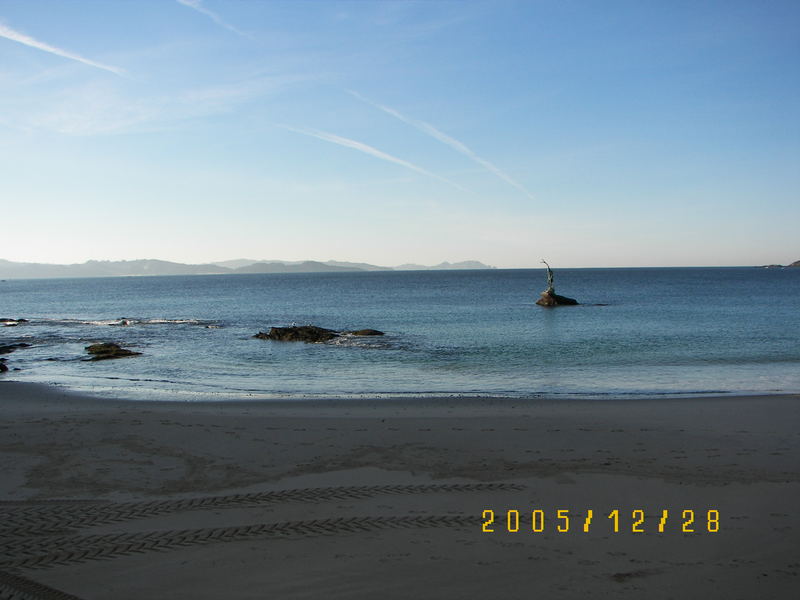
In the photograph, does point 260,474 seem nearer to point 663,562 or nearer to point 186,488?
point 186,488

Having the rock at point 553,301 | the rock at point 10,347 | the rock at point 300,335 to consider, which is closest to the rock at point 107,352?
the rock at point 10,347

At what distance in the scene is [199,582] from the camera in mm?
6613

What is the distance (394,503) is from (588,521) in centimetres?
302

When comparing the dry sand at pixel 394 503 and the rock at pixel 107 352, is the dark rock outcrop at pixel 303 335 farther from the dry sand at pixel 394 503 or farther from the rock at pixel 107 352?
the dry sand at pixel 394 503

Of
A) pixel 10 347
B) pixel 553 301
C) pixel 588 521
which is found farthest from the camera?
pixel 553 301

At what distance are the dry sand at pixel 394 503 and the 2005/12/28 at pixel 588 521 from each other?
59 mm

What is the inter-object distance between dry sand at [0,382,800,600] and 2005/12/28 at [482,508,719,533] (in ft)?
0.19

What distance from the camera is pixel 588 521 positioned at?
26.9 feet

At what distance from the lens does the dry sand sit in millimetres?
6664

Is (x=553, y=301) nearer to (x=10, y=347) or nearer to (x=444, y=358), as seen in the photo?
(x=444, y=358)

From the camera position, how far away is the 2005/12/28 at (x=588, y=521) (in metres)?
7.97

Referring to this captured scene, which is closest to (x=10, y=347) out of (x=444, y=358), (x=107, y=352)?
(x=107, y=352)

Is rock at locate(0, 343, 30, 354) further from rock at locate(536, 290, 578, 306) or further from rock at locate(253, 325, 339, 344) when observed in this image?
rock at locate(536, 290, 578, 306)

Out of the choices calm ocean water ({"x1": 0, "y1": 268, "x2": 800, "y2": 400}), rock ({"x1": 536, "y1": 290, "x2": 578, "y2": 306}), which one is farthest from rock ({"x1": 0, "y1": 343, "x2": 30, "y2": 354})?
rock ({"x1": 536, "y1": 290, "x2": 578, "y2": 306})
